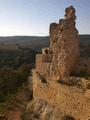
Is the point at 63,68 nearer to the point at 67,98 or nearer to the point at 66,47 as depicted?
the point at 66,47

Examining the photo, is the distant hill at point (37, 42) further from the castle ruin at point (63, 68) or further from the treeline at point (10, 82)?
the castle ruin at point (63, 68)

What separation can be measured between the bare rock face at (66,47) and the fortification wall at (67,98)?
3.94 ft

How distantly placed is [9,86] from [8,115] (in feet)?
32.8

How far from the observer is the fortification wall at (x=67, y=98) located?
1554 centimetres

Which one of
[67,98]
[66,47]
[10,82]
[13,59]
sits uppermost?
[66,47]

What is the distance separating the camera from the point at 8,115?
24.8m

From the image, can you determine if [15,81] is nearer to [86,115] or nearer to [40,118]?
[40,118]

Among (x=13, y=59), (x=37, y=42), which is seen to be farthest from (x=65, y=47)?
(x=37, y=42)

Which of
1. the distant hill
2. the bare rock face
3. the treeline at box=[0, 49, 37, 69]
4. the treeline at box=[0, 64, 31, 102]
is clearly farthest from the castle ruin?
the distant hill

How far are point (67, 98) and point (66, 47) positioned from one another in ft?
13.1

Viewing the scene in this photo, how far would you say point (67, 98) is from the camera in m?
17.6

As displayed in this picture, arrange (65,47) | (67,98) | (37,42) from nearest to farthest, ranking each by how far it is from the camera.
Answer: (67,98)
(65,47)
(37,42)

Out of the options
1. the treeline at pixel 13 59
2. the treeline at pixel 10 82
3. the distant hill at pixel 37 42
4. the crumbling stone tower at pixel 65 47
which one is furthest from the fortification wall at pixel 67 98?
the distant hill at pixel 37 42

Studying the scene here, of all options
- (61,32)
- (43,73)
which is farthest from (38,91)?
(61,32)
